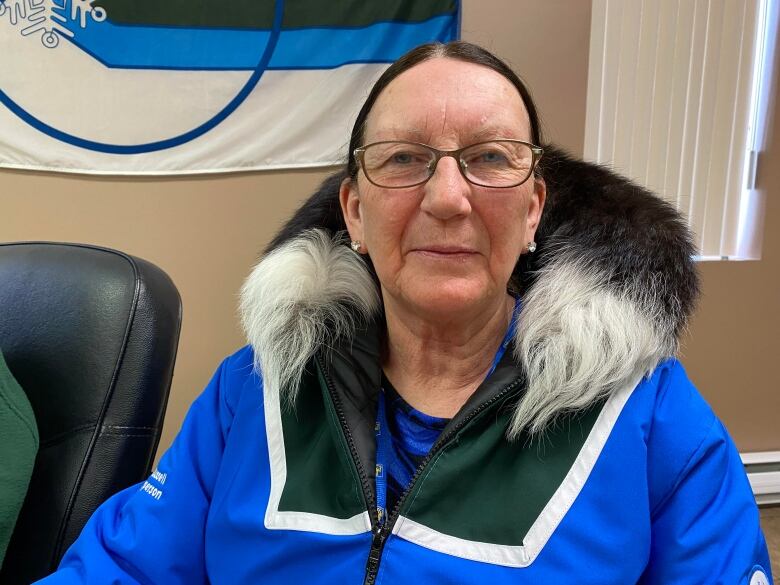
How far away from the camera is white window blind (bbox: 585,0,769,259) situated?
2285 millimetres

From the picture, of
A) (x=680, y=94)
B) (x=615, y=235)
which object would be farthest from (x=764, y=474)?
(x=615, y=235)

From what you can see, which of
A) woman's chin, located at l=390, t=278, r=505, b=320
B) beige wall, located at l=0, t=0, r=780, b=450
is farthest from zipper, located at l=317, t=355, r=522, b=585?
beige wall, located at l=0, t=0, r=780, b=450

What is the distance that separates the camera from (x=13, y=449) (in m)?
0.94

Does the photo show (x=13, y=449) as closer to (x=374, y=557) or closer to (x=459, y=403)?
(x=374, y=557)

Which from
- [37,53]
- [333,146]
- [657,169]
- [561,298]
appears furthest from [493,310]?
[37,53]

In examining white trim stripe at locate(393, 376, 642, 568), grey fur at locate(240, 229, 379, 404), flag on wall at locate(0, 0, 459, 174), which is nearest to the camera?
white trim stripe at locate(393, 376, 642, 568)

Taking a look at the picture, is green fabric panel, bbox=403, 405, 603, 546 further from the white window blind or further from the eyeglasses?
the white window blind

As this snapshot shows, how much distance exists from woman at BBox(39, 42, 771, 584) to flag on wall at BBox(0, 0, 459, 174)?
1.24 meters

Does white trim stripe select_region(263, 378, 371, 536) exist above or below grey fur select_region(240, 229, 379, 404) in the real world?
below

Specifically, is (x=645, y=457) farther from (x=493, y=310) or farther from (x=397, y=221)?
(x=397, y=221)

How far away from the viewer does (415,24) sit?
2.19 m

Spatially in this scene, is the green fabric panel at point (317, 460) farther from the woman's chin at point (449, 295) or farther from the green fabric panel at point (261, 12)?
the green fabric panel at point (261, 12)

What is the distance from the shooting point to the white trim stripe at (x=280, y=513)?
0.85 metres

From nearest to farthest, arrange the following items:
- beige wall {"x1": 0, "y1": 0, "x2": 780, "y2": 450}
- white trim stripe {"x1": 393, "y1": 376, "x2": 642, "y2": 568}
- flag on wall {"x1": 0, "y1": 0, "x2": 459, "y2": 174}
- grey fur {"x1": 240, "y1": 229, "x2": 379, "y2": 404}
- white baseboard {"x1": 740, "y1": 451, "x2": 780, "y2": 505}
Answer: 1. white trim stripe {"x1": 393, "y1": 376, "x2": 642, "y2": 568}
2. grey fur {"x1": 240, "y1": 229, "x2": 379, "y2": 404}
3. flag on wall {"x1": 0, "y1": 0, "x2": 459, "y2": 174}
4. beige wall {"x1": 0, "y1": 0, "x2": 780, "y2": 450}
5. white baseboard {"x1": 740, "y1": 451, "x2": 780, "y2": 505}
